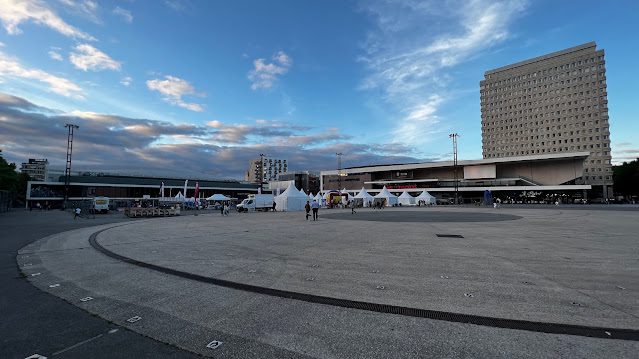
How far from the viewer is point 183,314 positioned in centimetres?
507

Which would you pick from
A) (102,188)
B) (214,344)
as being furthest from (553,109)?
(102,188)

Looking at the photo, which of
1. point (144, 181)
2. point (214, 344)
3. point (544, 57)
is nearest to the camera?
point (214, 344)

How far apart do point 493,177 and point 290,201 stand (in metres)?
78.1

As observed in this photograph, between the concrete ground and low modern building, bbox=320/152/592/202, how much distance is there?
256ft

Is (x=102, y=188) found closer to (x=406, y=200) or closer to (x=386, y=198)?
(x=386, y=198)

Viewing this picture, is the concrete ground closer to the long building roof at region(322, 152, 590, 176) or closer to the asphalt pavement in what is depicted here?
the asphalt pavement

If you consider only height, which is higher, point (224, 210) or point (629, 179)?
point (629, 179)

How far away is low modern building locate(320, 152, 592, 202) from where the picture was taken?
9112 centimetres

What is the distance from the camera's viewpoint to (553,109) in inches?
5625

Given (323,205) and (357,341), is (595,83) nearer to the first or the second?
(323,205)

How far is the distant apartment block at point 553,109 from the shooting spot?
130m

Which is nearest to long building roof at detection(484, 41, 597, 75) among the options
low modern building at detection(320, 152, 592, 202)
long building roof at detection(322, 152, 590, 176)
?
low modern building at detection(320, 152, 592, 202)

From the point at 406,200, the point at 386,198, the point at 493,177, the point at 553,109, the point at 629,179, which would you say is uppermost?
the point at 553,109

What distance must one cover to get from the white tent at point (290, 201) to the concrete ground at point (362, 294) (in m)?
38.2
